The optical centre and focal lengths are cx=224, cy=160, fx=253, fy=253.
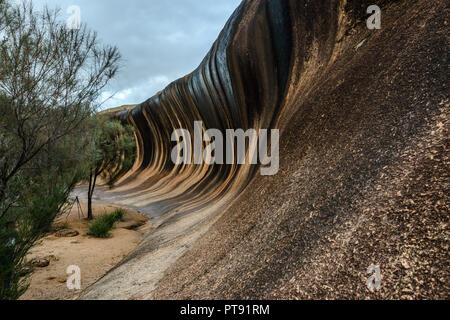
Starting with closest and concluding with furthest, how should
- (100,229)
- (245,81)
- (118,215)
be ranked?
(245,81), (100,229), (118,215)

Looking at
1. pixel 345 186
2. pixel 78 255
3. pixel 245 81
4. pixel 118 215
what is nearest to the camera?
pixel 345 186

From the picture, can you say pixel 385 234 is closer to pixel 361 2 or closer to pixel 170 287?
pixel 170 287

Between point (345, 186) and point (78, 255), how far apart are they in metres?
5.52

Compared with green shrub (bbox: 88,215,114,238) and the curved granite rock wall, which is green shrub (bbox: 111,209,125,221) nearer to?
green shrub (bbox: 88,215,114,238)

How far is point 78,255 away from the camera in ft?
17.1

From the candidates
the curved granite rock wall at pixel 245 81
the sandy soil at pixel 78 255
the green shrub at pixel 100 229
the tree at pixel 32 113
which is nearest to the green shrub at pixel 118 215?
the sandy soil at pixel 78 255

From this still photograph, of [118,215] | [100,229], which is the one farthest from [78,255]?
[118,215]

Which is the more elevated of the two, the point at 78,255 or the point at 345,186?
the point at 345,186

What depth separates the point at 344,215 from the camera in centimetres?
146

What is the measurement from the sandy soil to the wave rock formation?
1217 mm

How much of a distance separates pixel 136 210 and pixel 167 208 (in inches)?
67.6

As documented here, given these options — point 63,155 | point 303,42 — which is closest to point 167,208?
point 63,155

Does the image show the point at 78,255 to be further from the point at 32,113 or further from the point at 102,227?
the point at 32,113

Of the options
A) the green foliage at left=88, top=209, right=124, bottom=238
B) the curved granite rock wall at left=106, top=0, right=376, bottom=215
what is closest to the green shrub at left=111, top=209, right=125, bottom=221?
the green foliage at left=88, top=209, right=124, bottom=238
